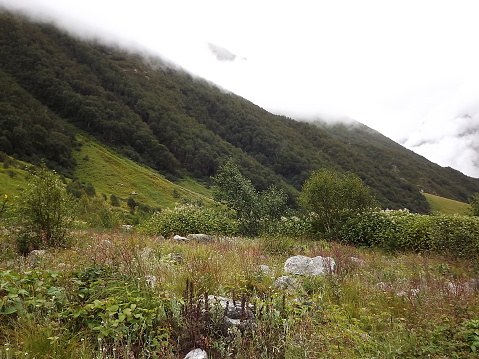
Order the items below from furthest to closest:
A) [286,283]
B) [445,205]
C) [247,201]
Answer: [445,205]
[247,201]
[286,283]

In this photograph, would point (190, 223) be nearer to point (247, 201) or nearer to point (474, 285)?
point (247, 201)

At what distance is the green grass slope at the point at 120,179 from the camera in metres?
75.9

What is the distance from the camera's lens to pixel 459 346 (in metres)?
3.18

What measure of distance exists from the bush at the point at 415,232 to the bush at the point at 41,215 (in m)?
13.9

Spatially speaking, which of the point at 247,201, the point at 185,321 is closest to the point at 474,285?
the point at 185,321

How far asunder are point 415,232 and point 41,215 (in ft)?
51.8

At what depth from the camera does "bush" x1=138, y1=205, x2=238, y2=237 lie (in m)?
17.6

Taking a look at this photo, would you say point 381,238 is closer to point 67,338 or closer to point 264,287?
point 264,287

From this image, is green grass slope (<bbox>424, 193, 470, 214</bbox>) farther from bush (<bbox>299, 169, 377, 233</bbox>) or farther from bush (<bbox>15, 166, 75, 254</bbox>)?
bush (<bbox>15, 166, 75, 254</bbox>)

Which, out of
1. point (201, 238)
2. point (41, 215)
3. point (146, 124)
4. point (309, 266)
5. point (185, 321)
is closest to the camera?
point (185, 321)

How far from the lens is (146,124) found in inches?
5231

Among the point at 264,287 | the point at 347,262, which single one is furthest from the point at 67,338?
the point at 347,262

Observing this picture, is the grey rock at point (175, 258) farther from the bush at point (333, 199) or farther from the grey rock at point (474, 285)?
the bush at point (333, 199)

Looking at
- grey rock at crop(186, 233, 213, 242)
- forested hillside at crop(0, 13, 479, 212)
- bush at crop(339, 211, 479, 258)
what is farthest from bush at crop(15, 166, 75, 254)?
forested hillside at crop(0, 13, 479, 212)
